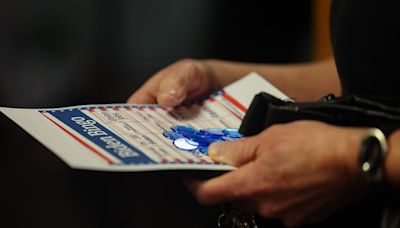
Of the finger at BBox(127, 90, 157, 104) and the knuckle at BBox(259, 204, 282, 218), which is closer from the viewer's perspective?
the knuckle at BBox(259, 204, 282, 218)

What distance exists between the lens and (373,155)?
53 centimetres

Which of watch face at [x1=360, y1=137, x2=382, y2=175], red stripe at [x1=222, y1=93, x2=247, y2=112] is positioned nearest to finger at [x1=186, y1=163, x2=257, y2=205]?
watch face at [x1=360, y1=137, x2=382, y2=175]

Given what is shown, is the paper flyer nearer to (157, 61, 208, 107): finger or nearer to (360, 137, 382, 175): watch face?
(157, 61, 208, 107): finger

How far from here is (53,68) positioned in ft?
6.31

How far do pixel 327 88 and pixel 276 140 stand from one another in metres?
0.37

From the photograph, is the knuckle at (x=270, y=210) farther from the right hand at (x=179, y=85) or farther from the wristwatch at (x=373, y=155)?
the right hand at (x=179, y=85)

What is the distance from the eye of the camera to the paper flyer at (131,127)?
1.91 feet

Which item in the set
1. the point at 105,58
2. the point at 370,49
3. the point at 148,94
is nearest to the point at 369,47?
the point at 370,49

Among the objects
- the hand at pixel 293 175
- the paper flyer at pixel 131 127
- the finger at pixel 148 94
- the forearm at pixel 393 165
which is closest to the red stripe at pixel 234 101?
the paper flyer at pixel 131 127

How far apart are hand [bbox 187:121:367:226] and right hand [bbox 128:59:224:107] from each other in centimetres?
22

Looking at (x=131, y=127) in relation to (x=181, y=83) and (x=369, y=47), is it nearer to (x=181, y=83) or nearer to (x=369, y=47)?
(x=181, y=83)

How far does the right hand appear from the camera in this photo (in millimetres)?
825

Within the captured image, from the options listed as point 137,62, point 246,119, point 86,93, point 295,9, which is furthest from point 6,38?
point 246,119

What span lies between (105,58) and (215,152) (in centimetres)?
149
